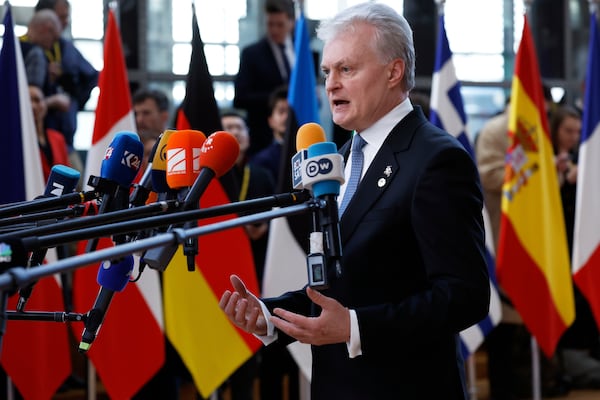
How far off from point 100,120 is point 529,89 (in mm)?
2337

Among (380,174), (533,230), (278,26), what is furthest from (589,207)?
(380,174)

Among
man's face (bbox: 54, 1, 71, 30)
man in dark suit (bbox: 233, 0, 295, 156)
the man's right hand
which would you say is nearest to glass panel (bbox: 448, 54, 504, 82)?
man in dark suit (bbox: 233, 0, 295, 156)

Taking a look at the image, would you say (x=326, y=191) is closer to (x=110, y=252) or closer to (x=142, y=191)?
(x=142, y=191)

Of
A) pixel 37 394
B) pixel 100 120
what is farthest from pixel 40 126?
pixel 37 394

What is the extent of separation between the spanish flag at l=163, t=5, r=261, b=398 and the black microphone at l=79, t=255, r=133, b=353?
2722 millimetres

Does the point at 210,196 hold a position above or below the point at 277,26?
below

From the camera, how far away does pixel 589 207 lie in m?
5.57

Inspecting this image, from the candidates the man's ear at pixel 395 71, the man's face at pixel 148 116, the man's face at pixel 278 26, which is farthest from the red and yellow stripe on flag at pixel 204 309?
the man's ear at pixel 395 71

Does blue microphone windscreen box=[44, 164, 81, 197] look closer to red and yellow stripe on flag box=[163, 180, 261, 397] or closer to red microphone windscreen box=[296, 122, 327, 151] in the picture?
red microphone windscreen box=[296, 122, 327, 151]

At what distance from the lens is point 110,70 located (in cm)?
488

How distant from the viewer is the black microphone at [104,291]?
1.78 m

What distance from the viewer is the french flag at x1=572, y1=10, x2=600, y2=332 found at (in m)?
5.48

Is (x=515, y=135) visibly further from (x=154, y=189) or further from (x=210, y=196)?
(x=154, y=189)

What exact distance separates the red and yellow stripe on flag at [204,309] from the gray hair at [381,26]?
245 cm
